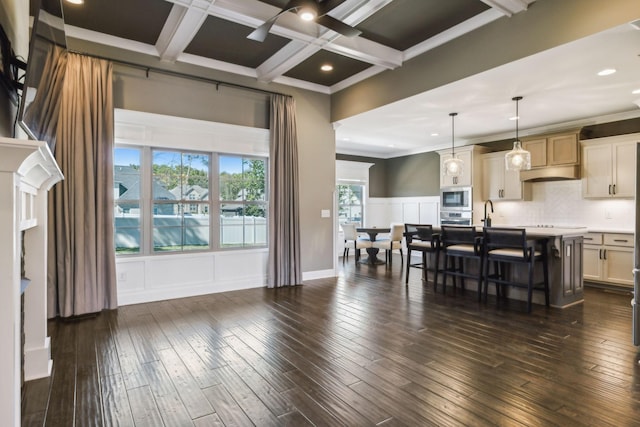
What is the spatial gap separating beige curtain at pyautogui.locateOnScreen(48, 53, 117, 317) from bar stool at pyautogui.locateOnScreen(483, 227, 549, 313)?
462 cm

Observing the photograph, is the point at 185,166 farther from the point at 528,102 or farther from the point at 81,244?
the point at 528,102

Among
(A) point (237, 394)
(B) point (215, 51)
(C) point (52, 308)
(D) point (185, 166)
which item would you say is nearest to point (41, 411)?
(A) point (237, 394)

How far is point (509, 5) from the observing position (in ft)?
10.8

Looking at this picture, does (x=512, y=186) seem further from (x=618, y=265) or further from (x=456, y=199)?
(x=618, y=265)

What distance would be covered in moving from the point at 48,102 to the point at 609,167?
25.2 feet

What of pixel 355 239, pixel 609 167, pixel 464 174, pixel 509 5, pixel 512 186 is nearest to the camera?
pixel 509 5

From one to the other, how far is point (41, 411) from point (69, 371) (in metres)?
0.53

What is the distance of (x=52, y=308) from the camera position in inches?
147

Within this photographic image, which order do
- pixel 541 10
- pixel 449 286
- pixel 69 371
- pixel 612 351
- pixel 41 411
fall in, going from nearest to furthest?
pixel 41 411 < pixel 69 371 < pixel 612 351 < pixel 541 10 < pixel 449 286

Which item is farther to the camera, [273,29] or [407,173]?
[407,173]

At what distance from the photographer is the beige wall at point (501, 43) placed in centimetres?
295

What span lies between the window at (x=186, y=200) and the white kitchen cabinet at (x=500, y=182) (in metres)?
4.95

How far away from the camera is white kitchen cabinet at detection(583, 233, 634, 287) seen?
5211 mm

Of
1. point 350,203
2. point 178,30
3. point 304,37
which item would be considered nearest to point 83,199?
point 178,30
